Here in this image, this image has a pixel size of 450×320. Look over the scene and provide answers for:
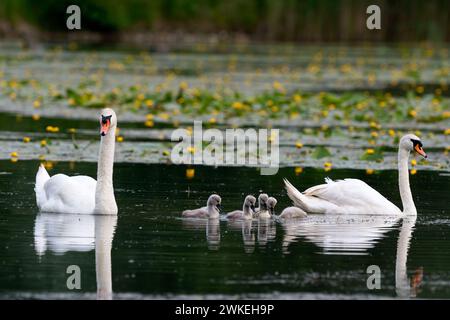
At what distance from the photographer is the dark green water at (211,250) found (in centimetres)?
973

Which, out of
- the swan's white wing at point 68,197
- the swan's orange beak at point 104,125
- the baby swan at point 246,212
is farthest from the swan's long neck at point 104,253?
the baby swan at point 246,212

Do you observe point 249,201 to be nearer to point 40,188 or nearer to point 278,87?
point 40,188

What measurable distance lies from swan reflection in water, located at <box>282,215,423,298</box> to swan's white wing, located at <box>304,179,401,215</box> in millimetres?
133

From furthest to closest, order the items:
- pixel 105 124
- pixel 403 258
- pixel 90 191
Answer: pixel 90 191 → pixel 105 124 → pixel 403 258

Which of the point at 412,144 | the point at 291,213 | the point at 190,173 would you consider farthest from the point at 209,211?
the point at 190,173

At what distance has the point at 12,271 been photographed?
401 inches

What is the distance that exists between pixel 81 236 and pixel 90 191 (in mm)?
1939

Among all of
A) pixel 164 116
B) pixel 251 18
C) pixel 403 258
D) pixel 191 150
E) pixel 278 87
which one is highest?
pixel 251 18

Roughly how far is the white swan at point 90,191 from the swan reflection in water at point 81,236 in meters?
0.11

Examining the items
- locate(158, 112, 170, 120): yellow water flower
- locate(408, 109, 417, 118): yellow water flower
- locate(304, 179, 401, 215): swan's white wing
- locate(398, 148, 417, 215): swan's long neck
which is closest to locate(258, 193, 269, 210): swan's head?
locate(304, 179, 401, 215): swan's white wing

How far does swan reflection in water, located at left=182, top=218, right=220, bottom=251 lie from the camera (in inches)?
472

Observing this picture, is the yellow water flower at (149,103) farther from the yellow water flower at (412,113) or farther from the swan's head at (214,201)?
the swan's head at (214,201)

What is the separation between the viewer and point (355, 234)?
41.5ft
